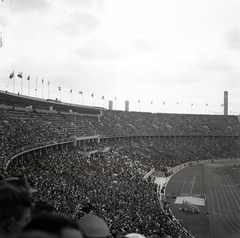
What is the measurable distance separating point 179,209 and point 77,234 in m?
26.2

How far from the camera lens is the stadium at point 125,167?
1739 cm

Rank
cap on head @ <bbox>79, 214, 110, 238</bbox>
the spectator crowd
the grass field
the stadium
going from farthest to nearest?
the grass field
the stadium
the spectator crowd
cap on head @ <bbox>79, 214, 110, 238</bbox>

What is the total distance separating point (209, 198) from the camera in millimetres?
29609

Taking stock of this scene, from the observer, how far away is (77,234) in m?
1.41

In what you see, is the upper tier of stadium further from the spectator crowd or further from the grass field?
the grass field

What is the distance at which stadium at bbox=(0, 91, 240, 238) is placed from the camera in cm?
1739

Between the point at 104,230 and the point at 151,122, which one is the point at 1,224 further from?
the point at 151,122

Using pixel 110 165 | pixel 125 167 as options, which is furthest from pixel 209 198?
pixel 110 165

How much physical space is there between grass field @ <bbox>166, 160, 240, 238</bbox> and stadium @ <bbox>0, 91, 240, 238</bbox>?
8 centimetres

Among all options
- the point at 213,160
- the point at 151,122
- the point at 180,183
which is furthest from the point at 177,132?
the point at 180,183

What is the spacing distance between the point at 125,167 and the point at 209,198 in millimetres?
10192

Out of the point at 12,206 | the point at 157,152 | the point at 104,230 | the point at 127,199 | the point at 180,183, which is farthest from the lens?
the point at 157,152

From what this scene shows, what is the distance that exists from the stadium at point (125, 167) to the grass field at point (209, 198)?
0.08 m

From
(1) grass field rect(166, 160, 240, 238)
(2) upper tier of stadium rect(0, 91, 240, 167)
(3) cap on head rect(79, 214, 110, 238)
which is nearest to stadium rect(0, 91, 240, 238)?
(1) grass field rect(166, 160, 240, 238)
